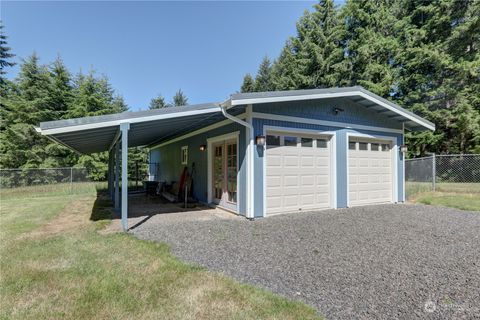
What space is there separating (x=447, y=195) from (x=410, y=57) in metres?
10.8

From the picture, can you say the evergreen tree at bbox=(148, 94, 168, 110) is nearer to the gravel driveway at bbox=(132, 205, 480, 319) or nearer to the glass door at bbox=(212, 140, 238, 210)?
the glass door at bbox=(212, 140, 238, 210)

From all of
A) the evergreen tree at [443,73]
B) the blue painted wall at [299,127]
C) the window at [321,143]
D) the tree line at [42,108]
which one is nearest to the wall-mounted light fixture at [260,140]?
the blue painted wall at [299,127]

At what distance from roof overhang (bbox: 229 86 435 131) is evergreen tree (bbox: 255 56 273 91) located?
21.1 meters

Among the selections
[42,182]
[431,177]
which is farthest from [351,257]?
[42,182]

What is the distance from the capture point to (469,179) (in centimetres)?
1235

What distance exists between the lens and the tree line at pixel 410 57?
14227 mm

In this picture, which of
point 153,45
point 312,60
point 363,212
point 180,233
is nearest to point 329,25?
point 312,60

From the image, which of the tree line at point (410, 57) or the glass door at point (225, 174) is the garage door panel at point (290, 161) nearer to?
the glass door at point (225, 174)

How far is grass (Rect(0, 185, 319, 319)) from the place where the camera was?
2277 mm

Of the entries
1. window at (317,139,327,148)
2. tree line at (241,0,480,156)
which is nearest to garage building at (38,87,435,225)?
window at (317,139,327,148)

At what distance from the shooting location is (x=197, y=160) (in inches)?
356

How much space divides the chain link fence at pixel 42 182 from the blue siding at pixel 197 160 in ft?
12.2

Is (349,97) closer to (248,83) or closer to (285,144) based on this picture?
(285,144)

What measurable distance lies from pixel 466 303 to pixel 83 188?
1364 cm
